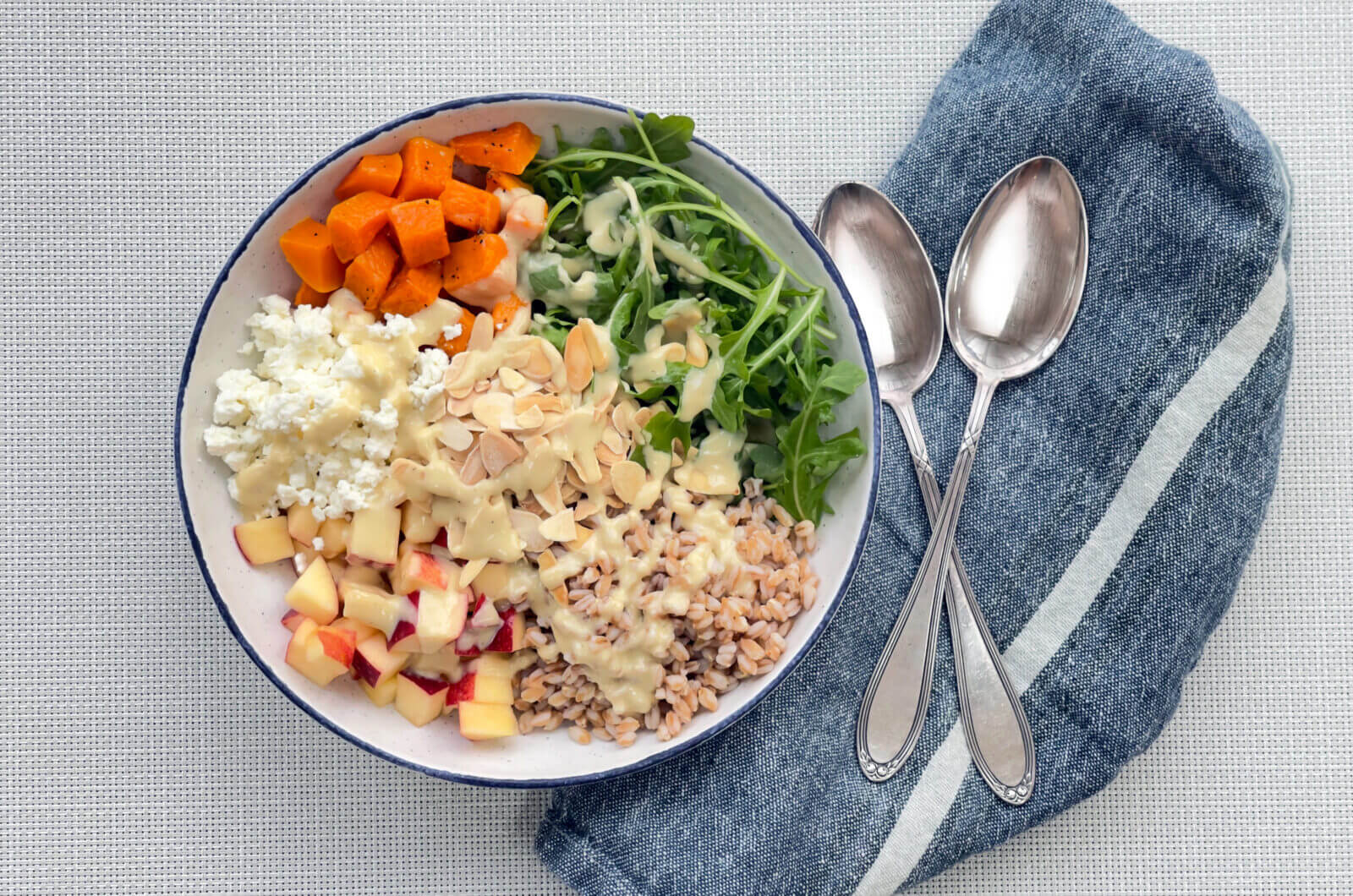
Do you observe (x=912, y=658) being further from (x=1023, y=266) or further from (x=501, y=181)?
(x=501, y=181)

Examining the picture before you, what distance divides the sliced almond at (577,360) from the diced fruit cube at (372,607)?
18.8 inches

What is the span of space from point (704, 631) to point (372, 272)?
2.76 feet

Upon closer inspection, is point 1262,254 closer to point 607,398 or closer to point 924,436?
point 924,436

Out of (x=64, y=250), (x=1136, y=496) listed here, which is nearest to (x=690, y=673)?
A: (x=1136, y=496)

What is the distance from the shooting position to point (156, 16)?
6.74 ft

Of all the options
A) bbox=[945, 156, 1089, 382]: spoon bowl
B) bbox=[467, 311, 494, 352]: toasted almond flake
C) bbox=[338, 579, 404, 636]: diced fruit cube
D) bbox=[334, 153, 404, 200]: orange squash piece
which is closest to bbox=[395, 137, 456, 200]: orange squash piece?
bbox=[334, 153, 404, 200]: orange squash piece

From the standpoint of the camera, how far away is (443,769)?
175cm

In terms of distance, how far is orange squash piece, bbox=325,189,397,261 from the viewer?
5.44ft

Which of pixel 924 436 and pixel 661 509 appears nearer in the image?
pixel 661 509

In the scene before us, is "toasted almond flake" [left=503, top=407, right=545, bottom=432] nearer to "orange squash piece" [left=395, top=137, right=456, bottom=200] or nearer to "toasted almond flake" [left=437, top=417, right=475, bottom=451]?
"toasted almond flake" [left=437, top=417, right=475, bottom=451]

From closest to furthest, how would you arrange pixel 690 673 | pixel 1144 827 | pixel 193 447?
pixel 193 447
pixel 690 673
pixel 1144 827

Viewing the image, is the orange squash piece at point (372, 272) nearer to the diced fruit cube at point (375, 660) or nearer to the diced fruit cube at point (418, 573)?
the diced fruit cube at point (418, 573)

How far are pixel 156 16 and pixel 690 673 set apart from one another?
1714 millimetres

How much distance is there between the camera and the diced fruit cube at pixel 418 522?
67.1 inches
